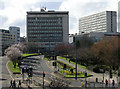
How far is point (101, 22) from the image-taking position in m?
117

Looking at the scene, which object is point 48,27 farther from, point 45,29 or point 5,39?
point 5,39

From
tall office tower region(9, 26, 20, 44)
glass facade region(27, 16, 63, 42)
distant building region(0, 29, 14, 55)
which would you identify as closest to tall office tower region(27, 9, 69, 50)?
glass facade region(27, 16, 63, 42)

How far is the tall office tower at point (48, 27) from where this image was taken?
9469 cm

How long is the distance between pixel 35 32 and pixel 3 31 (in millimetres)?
18934

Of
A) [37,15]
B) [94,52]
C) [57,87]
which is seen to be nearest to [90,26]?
[37,15]

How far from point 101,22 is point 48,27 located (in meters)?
41.7

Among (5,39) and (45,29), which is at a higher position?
(45,29)

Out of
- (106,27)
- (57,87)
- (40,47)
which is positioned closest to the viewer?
(57,87)

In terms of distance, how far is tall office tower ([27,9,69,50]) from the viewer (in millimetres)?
94688

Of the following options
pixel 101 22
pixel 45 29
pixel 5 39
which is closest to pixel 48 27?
pixel 45 29

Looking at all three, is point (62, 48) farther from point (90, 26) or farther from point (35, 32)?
point (90, 26)

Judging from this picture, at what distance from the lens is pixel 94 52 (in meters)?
30.3

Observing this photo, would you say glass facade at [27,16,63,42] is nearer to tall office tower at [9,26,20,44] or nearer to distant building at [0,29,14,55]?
distant building at [0,29,14,55]

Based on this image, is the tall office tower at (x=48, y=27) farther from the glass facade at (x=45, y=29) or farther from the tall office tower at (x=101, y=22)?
the tall office tower at (x=101, y=22)
